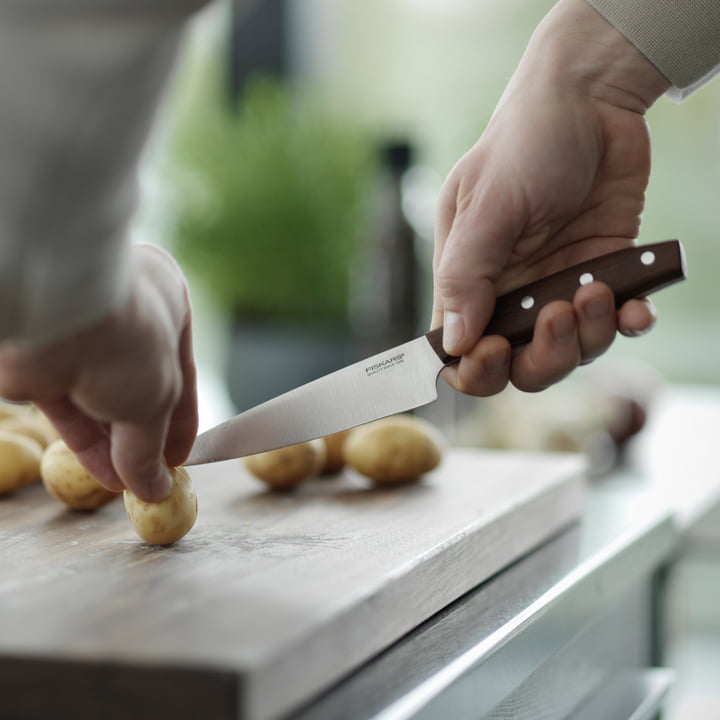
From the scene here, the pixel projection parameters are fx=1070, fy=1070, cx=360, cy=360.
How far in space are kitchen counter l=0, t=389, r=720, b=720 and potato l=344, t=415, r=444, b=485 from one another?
3cm

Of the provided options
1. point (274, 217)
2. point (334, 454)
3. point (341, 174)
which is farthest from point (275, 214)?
point (334, 454)

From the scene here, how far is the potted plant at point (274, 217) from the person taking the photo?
7.80 feet

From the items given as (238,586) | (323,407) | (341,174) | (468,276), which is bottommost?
(238,586)

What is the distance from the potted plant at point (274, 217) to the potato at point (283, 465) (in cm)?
110

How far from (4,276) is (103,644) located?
0.72ft

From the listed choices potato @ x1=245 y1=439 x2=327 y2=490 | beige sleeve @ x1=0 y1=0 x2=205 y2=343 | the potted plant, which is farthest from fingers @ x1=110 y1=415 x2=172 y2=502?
the potted plant

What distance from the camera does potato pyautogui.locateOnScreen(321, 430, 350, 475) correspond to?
120 cm

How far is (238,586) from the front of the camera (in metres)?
0.73

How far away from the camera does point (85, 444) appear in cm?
87

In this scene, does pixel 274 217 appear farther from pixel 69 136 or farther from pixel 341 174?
pixel 69 136

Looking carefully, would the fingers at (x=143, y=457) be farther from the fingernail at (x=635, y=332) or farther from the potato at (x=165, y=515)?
the fingernail at (x=635, y=332)

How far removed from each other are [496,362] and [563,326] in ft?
0.24

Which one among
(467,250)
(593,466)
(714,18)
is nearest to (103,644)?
(467,250)

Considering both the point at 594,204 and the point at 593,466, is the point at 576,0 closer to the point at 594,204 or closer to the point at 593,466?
the point at 594,204
